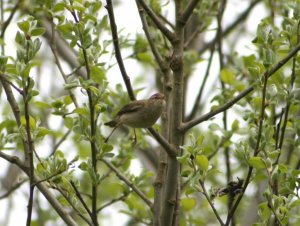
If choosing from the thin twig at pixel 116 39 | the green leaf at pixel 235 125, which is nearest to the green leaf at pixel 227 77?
the green leaf at pixel 235 125

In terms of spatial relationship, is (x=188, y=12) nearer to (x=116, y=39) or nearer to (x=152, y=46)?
(x=116, y=39)

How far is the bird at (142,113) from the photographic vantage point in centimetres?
486

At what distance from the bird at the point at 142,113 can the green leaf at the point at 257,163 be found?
1.33 meters

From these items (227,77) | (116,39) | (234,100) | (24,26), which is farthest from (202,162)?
(227,77)

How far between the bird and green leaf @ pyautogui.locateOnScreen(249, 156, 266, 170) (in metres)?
1.33

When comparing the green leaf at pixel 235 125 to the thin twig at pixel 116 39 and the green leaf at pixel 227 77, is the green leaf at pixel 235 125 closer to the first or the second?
the green leaf at pixel 227 77

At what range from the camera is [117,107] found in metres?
5.77

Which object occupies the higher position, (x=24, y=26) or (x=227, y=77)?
(x=227, y=77)

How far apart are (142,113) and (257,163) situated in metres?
1.52

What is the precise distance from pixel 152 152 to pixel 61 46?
1.65 metres

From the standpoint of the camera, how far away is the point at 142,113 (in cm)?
488

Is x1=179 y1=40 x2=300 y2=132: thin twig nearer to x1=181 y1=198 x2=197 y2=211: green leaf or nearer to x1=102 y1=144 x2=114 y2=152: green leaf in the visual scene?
x1=102 y1=144 x2=114 y2=152: green leaf

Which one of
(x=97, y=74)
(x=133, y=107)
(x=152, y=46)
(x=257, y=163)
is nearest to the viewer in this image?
(x=257, y=163)

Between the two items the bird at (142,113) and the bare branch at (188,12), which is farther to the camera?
the bird at (142,113)
